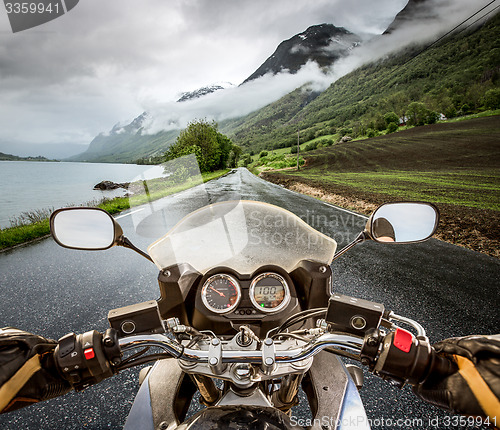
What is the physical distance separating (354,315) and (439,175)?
725 inches

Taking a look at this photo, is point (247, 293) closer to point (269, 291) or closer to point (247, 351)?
point (269, 291)

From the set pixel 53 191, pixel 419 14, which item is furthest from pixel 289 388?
pixel 419 14

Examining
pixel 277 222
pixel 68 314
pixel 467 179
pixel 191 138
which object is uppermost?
pixel 191 138

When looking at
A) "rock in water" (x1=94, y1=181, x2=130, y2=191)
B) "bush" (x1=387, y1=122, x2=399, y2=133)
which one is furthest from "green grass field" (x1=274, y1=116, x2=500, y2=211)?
"rock in water" (x1=94, y1=181, x2=130, y2=191)

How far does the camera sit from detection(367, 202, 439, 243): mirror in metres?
1.29

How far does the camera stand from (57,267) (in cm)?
433

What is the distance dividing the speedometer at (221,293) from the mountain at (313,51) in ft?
578

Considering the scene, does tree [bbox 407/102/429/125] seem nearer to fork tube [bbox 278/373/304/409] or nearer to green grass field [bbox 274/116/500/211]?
green grass field [bbox 274/116/500/211]

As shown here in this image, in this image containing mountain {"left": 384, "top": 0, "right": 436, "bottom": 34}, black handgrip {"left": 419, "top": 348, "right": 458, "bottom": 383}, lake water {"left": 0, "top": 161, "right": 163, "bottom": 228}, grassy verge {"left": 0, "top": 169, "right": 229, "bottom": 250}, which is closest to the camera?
black handgrip {"left": 419, "top": 348, "right": 458, "bottom": 383}

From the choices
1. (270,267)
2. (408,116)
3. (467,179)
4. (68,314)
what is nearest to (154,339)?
(270,267)

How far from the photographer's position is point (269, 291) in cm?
132

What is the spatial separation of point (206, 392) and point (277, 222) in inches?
37.4

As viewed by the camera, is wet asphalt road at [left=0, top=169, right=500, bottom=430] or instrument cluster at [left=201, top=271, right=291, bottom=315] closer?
instrument cluster at [left=201, top=271, right=291, bottom=315]

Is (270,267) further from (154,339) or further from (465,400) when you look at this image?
(465,400)
